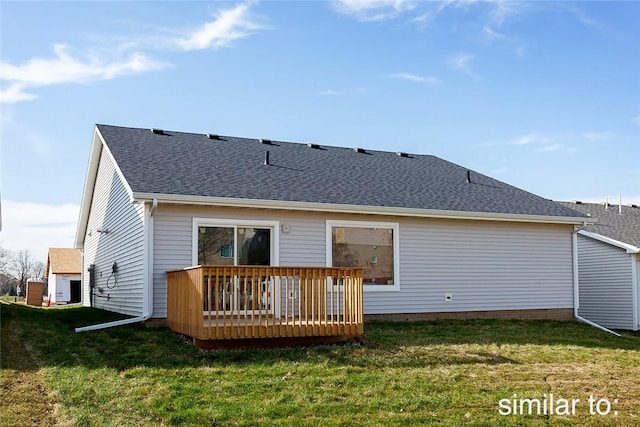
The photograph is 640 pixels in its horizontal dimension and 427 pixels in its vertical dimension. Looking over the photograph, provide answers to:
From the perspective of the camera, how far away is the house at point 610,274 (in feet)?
59.5

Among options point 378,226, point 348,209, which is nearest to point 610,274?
point 378,226

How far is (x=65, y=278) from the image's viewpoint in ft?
127

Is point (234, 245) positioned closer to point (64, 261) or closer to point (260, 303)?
point (260, 303)

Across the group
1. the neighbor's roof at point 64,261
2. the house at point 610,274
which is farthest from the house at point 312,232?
the neighbor's roof at point 64,261

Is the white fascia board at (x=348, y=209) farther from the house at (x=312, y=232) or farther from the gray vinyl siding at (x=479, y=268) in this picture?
the gray vinyl siding at (x=479, y=268)

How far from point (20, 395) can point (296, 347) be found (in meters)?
3.93

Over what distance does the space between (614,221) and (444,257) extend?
9305 millimetres

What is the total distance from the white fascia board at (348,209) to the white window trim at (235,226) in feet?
1.13

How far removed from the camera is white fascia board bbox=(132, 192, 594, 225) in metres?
11.6

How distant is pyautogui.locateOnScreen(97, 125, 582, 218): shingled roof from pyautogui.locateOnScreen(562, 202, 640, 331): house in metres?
3.69

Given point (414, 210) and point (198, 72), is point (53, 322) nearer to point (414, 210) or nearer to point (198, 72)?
point (198, 72)

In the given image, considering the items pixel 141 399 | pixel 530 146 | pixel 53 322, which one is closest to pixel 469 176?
pixel 530 146

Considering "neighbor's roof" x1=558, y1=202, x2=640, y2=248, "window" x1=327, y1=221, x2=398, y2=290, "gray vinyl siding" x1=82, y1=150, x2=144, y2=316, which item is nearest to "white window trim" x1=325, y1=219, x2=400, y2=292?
"window" x1=327, y1=221, x2=398, y2=290

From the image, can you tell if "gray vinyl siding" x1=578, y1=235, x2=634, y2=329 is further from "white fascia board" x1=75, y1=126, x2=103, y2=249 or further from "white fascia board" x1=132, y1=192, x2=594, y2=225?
"white fascia board" x1=75, y1=126, x2=103, y2=249
